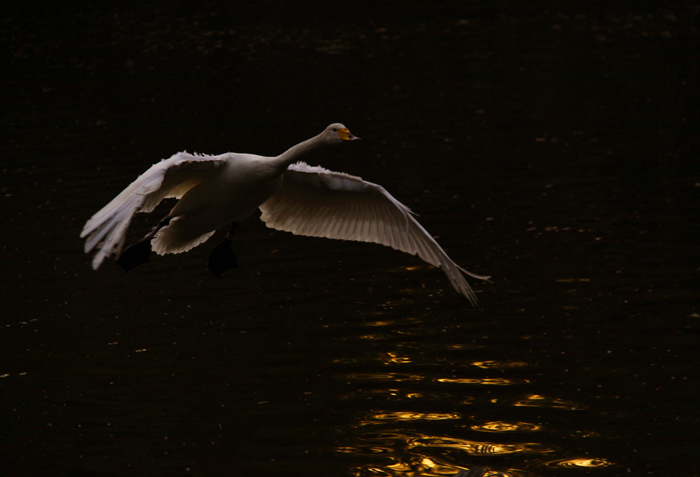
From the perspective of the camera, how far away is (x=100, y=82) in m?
36.2

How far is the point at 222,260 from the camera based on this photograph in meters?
11.8

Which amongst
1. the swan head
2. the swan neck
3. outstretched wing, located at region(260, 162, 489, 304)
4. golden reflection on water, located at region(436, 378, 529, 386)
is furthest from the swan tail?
golden reflection on water, located at region(436, 378, 529, 386)

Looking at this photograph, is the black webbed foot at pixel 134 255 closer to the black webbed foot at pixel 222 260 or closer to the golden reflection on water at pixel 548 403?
the black webbed foot at pixel 222 260

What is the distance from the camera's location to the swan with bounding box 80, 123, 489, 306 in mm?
10070

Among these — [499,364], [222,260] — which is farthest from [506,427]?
[222,260]

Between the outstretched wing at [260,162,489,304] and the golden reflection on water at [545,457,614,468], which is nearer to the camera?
the golden reflection on water at [545,457,614,468]

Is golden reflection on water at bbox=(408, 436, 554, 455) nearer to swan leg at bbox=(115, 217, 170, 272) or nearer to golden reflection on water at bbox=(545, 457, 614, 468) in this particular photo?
golden reflection on water at bbox=(545, 457, 614, 468)

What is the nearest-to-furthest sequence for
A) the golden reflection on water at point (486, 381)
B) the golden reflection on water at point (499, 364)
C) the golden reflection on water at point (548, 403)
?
the golden reflection on water at point (548, 403)
the golden reflection on water at point (486, 381)
the golden reflection on water at point (499, 364)

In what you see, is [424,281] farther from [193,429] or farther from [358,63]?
[358,63]

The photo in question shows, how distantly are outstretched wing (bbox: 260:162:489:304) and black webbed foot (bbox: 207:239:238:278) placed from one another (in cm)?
55

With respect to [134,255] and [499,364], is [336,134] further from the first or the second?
[499,364]

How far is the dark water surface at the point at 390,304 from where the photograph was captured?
9.92 m

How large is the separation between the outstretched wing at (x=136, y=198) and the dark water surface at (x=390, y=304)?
2.37m

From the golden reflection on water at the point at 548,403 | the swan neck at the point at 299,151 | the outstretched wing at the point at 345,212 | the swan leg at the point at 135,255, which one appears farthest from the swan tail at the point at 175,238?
the golden reflection on water at the point at 548,403
